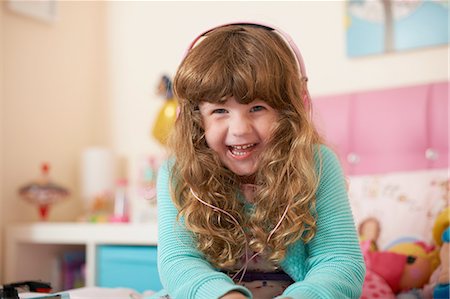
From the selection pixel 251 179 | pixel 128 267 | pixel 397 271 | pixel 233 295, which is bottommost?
pixel 128 267

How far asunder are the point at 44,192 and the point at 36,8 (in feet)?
2.42

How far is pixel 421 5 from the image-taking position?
1992 millimetres

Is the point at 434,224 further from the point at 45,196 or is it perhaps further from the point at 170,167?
the point at 45,196

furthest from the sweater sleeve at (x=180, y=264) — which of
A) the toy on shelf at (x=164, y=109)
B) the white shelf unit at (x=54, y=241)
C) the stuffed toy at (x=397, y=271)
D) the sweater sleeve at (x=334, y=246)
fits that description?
the toy on shelf at (x=164, y=109)

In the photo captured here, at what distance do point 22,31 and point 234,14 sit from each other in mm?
832

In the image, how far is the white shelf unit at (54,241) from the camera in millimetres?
1974

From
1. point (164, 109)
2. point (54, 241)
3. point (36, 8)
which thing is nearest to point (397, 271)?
point (164, 109)

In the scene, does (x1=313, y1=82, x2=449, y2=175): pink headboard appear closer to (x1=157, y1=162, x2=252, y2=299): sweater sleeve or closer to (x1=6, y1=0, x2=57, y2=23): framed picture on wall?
(x1=157, y1=162, x2=252, y2=299): sweater sleeve

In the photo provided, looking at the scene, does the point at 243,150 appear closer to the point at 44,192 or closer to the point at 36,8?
the point at 44,192

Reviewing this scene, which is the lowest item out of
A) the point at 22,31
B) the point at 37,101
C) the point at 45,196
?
the point at 45,196

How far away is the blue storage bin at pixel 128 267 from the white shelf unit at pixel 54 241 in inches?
0.8

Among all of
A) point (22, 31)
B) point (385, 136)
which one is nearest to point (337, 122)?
point (385, 136)

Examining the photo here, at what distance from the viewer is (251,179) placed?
1204 mm

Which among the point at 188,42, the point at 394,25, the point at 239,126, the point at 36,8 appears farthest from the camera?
the point at 188,42
